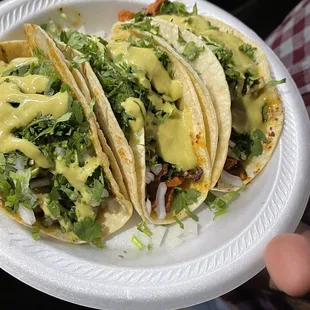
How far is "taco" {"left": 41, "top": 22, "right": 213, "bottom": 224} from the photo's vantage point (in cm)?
138

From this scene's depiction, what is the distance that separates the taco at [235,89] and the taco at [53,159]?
1.29ft

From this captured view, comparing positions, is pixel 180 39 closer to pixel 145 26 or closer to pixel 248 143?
pixel 145 26

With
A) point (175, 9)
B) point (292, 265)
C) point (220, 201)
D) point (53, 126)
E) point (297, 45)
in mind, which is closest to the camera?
point (292, 265)

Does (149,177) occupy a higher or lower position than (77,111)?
lower

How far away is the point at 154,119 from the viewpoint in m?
1.44

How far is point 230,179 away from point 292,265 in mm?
569

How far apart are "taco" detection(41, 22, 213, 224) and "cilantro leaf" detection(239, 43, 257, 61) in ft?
1.04

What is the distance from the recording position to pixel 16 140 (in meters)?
1.28

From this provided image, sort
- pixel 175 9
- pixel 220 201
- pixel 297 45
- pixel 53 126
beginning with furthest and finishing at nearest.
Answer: pixel 297 45, pixel 175 9, pixel 220 201, pixel 53 126

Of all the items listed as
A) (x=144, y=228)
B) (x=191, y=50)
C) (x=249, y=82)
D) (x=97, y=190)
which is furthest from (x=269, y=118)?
(x=97, y=190)

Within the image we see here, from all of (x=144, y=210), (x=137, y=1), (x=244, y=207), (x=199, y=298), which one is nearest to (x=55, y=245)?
(x=144, y=210)

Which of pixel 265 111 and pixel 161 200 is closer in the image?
pixel 161 200

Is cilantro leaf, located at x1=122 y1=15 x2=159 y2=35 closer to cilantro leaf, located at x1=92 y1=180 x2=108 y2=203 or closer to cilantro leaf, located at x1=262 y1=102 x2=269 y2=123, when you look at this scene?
cilantro leaf, located at x1=262 y1=102 x2=269 y2=123

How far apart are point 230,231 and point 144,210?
0.28 m
